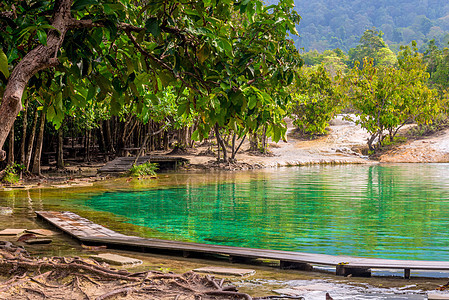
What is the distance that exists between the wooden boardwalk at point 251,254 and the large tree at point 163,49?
265cm

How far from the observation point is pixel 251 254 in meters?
6.78

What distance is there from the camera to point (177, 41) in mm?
4625

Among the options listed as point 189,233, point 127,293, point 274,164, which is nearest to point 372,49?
point 274,164

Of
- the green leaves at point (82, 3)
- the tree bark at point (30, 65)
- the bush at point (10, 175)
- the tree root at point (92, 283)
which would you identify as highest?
the green leaves at point (82, 3)

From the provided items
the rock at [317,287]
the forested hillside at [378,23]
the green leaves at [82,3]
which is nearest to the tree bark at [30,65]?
the green leaves at [82,3]

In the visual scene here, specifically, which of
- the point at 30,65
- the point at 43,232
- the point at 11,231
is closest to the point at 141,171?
the point at 43,232

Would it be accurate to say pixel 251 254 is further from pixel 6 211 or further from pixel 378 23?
pixel 378 23

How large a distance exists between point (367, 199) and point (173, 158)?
1562cm

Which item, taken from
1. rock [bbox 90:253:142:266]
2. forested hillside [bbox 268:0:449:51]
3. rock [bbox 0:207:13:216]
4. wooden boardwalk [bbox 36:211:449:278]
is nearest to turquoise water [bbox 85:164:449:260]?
wooden boardwalk [bbox 36:211:449:278]

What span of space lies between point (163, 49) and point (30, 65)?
4.21ft

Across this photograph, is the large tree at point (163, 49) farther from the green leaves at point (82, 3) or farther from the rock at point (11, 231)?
the rock at point (11, 231)

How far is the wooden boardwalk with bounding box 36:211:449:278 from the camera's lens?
5945mm

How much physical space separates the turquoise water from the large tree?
4640mm

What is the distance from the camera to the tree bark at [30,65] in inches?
142
